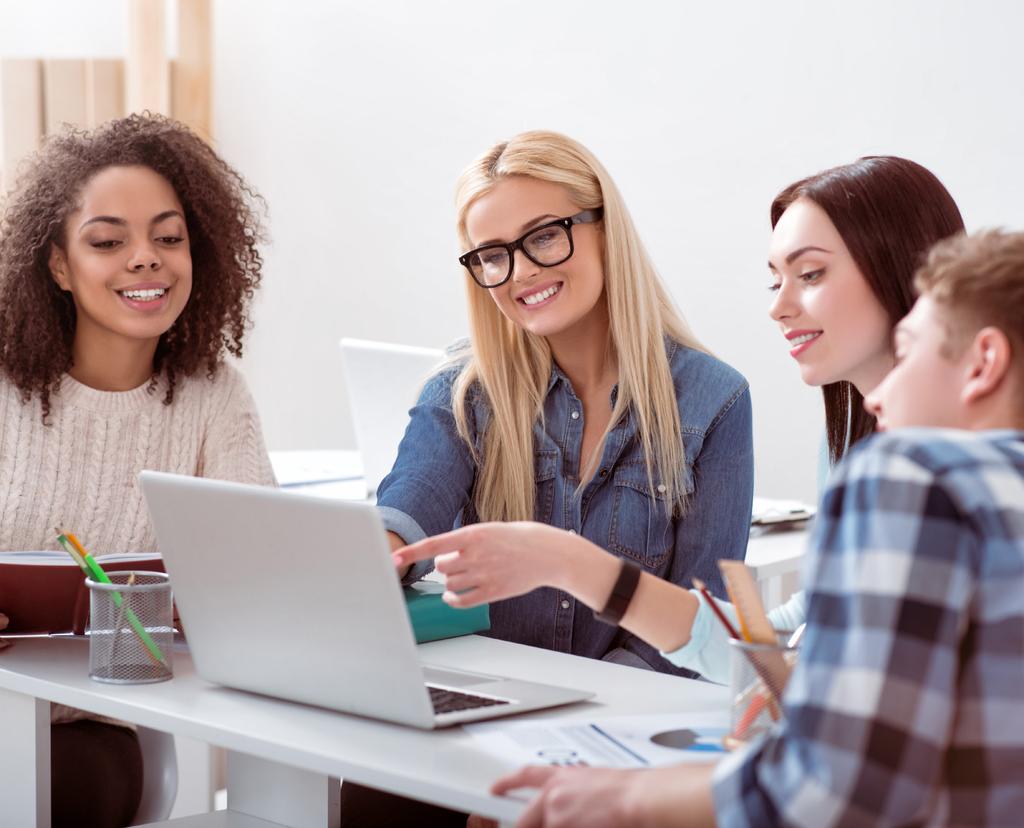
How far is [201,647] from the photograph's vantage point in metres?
1.42

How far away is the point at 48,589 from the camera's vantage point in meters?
1.64

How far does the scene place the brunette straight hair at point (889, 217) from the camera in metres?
1.58

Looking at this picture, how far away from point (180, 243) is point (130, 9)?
2.99m

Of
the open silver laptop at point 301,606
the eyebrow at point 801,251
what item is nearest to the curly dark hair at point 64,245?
the open silver laptop at point 301,606

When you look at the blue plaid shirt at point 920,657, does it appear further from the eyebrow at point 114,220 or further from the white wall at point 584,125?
the white wall at point 584,125

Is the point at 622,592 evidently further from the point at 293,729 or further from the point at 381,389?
the point at 381,389

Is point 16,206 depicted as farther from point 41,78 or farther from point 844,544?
point 41,78

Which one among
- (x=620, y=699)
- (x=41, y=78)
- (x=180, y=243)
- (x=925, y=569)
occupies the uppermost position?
(x=41, y=78)

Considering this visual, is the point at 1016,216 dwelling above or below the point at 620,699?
above

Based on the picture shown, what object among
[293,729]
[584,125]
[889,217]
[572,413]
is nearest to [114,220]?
[572,413]

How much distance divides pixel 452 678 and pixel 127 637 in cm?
36

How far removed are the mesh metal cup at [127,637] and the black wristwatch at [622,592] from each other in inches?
18.9

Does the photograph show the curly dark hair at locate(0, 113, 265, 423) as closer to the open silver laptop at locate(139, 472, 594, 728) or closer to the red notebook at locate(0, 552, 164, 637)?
the red notebook at locate(0, 552, 164, 637)

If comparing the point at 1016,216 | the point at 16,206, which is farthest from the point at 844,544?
the point at 1016,216
